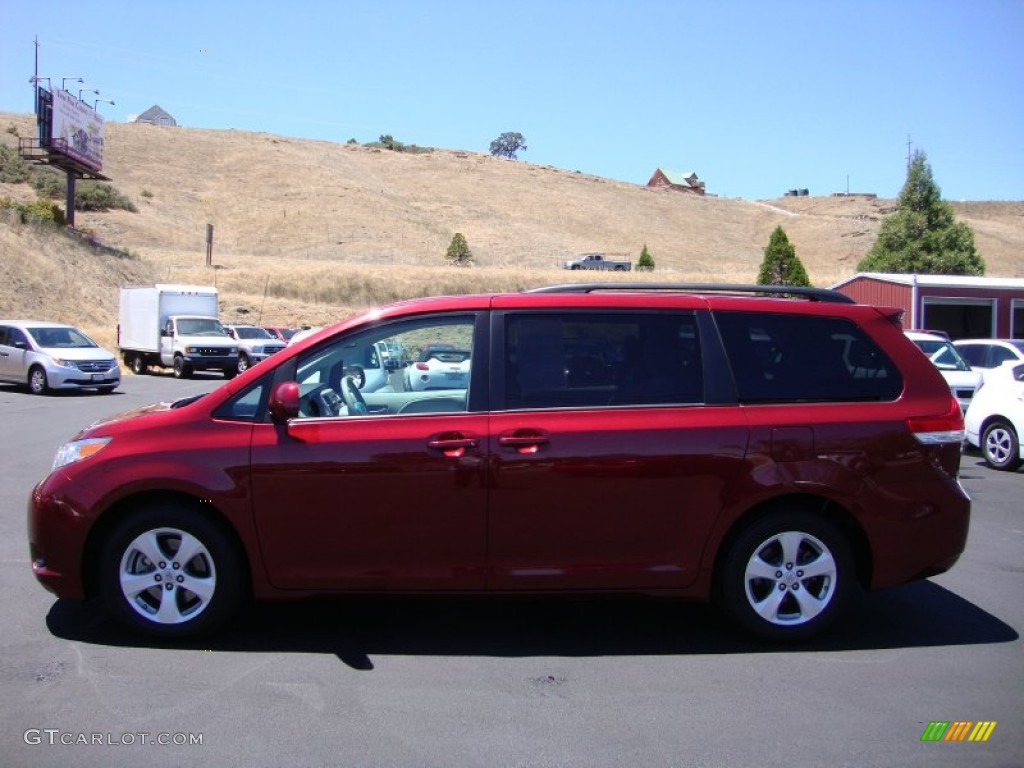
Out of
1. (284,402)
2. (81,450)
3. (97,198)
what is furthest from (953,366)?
(97,198)

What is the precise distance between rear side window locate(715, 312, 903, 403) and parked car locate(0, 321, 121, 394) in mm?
Result: 19561

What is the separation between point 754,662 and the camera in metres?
5.00

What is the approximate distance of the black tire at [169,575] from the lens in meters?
5.02

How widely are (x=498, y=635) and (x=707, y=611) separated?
1376 mm

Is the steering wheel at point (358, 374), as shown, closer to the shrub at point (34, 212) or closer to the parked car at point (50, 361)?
the parked car at point (50, 361)

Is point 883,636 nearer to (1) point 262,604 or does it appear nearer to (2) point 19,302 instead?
(1) point 262,604

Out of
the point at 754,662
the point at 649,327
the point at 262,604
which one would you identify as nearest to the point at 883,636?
the point at 754,662

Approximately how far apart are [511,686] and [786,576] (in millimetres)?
1634

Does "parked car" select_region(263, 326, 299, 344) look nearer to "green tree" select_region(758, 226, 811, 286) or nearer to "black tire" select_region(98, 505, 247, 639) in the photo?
"green tree" select_region(758, 226, 811, 286)

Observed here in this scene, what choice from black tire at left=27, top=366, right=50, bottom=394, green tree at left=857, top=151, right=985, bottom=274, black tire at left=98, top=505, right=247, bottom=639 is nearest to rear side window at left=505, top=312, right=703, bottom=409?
black tire at left=98, top=505, right=247, bottom=639

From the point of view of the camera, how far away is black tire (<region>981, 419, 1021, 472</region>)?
469 inches

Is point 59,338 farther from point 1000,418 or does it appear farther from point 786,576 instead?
point 786,576

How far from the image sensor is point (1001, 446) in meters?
12.1

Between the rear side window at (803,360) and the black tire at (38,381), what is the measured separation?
19879mm
